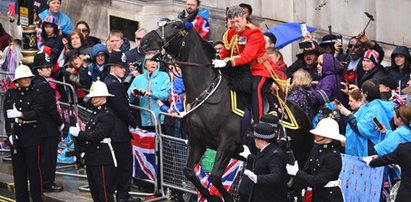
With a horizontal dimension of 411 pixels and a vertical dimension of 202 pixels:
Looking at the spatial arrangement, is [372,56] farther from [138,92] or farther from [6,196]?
[6,196]

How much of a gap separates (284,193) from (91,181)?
11.9ft

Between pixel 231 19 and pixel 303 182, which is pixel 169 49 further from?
pixel 303 182

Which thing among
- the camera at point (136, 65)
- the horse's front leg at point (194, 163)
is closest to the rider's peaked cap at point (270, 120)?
the horse's front leg at point (194, 163)

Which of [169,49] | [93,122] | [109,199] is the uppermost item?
[169,49]

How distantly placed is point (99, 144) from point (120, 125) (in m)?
0.80

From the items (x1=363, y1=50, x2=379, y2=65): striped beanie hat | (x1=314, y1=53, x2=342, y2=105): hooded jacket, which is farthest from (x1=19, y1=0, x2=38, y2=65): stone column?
(x1=363, y1=50, x2=379, y2=65): striped beanie hat

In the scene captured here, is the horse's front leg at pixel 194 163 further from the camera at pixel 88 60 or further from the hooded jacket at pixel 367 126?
the camera at pixel 88 60

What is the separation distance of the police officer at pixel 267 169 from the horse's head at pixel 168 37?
219cm

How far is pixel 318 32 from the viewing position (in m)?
22.5

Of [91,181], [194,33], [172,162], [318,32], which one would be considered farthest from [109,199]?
[318,32]

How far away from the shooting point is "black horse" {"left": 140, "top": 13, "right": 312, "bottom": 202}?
1209 cm

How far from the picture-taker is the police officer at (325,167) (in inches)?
A: 429

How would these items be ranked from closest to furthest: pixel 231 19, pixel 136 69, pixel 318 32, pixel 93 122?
1. pixel 231 19
2. pixel 93 122
3. pixel 136 69
4. pixel 318 32

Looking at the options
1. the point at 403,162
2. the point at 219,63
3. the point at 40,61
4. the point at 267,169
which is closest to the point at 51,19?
the point at 40,61
